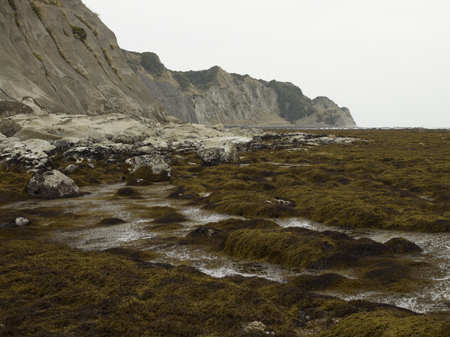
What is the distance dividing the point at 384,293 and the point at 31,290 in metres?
4.79

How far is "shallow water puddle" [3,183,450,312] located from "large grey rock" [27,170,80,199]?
1.57 feet

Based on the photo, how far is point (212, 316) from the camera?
3803mm

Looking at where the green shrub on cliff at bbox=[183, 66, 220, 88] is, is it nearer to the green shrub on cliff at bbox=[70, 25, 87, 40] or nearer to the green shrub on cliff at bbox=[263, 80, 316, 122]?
the green shrub on cliff at bbox=[263, 80, 316, 122]

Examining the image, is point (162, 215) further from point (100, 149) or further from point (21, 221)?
point (100, 149)

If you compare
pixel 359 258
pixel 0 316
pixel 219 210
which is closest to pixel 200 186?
pixel 219 210

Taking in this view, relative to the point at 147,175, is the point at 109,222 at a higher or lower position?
lower

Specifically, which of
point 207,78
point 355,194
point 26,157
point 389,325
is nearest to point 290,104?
point 207,78

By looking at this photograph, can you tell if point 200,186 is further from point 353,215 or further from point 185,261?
point 185,261

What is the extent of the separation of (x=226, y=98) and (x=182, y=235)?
14606 cm

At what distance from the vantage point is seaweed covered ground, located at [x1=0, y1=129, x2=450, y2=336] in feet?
11.7

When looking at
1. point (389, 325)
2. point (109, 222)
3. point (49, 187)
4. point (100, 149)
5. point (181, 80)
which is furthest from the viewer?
point (181, 80)

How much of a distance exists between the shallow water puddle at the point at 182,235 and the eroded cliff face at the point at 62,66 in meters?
20.6

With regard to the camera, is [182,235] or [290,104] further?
[290,104]

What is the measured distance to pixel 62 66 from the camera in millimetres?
38156
